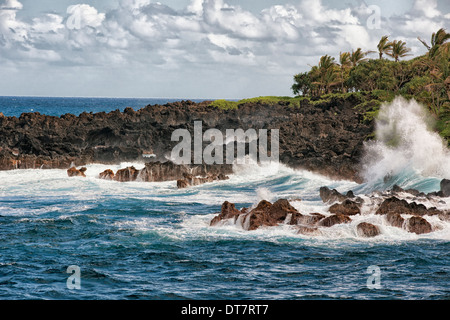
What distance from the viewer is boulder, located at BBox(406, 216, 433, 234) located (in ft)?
71.8

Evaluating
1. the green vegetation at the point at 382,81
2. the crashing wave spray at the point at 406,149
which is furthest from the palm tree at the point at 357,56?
the crashing wave spray at the point at 406,149

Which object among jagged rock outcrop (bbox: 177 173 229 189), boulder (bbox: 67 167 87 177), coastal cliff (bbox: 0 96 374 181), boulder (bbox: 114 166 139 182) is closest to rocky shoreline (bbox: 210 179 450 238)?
jagged rock outcrop (bbox: 177 173 229 189)

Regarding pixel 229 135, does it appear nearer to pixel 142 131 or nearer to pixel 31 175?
pixel 142 131

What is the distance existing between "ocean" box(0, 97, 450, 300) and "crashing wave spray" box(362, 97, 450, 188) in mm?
2684

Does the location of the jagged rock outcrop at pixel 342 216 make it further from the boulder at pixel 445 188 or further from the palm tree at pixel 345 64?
the palm tree at pixel 345 64

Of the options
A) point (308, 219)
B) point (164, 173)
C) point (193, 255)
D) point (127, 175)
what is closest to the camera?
point (193, 255)

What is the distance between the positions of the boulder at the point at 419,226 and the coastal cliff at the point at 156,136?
15.2 meters

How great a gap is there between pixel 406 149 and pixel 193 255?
73.8 feet

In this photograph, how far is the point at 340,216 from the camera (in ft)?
74.6

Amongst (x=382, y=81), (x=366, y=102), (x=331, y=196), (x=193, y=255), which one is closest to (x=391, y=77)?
(x=382, y=81)

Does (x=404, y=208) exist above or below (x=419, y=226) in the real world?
above

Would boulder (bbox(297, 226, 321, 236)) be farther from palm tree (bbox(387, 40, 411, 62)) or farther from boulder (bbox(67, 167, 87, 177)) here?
palm tree (bbox(387, 40, 411, 62))

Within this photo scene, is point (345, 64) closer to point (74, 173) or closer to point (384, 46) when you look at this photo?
point (384, 46)
